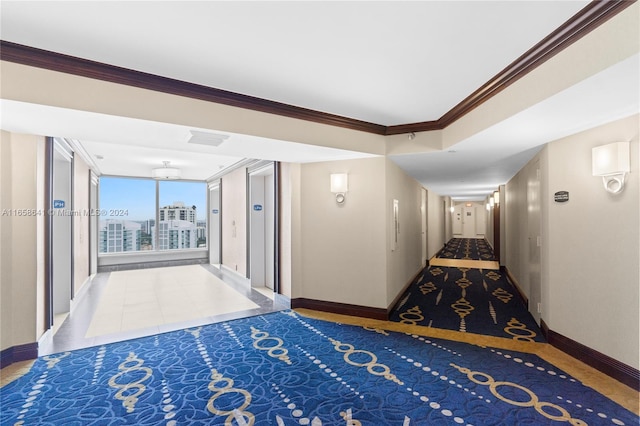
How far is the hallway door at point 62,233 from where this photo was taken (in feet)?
16.3

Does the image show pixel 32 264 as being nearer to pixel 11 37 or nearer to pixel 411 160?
pixel 11 37

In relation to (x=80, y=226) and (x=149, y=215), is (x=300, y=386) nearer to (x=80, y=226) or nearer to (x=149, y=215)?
(x=80, y=226)

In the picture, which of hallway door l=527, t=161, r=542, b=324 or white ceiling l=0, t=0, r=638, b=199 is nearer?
white ceiling l=0, t=0, r=638, b=199

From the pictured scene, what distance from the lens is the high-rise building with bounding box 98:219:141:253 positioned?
29.2 ft

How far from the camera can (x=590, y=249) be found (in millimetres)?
3205

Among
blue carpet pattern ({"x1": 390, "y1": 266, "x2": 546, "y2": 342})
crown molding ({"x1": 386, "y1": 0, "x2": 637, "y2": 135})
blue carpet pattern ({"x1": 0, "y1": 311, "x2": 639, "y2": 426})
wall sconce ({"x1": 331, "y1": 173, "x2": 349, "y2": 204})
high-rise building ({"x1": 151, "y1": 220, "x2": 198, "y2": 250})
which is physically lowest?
blue carpet pattern ({"x1": 390, "y1": 266, "x2": 546, "y2": 342})

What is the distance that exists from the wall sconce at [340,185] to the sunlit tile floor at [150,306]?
2.06 m

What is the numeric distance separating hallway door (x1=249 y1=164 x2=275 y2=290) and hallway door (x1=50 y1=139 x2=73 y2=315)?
3.09m

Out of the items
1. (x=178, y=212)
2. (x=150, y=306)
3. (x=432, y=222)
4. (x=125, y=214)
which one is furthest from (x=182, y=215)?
(x=432, y=222)

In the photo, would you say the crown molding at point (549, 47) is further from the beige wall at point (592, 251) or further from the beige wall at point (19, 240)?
the beige wall at point (19, 240)

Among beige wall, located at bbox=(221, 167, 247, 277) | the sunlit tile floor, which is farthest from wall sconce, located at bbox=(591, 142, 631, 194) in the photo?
beige wall, located at bbox=(221, 167, 247, 277)

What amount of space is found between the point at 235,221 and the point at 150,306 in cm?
306

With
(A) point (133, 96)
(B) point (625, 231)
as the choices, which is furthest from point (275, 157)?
(B) point (625, 231)

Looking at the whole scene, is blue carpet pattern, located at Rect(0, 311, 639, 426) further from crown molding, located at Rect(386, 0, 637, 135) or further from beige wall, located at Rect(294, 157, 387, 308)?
crown molding, located at Rect(386, 0, 637, 135)
